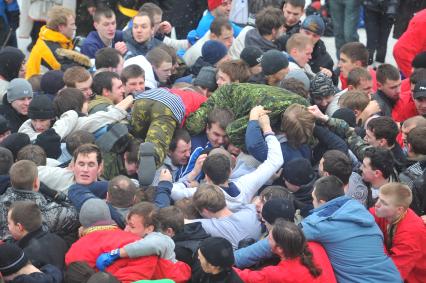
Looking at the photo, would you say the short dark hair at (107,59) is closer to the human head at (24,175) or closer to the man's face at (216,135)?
the man's face at (216,135)

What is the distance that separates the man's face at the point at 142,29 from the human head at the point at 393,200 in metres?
4.64

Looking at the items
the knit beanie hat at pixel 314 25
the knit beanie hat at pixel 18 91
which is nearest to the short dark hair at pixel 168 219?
the knit beanie hat at pixel 18 91

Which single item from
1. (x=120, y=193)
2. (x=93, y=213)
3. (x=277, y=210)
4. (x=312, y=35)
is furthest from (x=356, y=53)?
(x=93, y=213)

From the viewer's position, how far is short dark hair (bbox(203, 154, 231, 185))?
24.3 feet

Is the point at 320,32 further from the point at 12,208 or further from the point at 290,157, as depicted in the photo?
the point at 12,208

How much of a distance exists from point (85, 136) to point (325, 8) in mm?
7527

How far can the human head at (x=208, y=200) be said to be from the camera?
7000 mm

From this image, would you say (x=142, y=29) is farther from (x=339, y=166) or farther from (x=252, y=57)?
(x=339, y=166)

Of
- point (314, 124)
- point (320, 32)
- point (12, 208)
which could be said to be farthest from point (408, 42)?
point (12, 208)

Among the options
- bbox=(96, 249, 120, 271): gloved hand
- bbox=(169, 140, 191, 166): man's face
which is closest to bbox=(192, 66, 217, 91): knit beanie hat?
bbox=(169, 140, 191, 166): man's face

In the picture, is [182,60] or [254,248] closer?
[254,248]

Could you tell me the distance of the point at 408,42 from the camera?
10.6 meters

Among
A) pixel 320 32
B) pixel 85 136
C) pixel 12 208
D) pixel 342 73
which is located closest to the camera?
pixel 12 208

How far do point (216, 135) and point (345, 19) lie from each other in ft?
16.8
